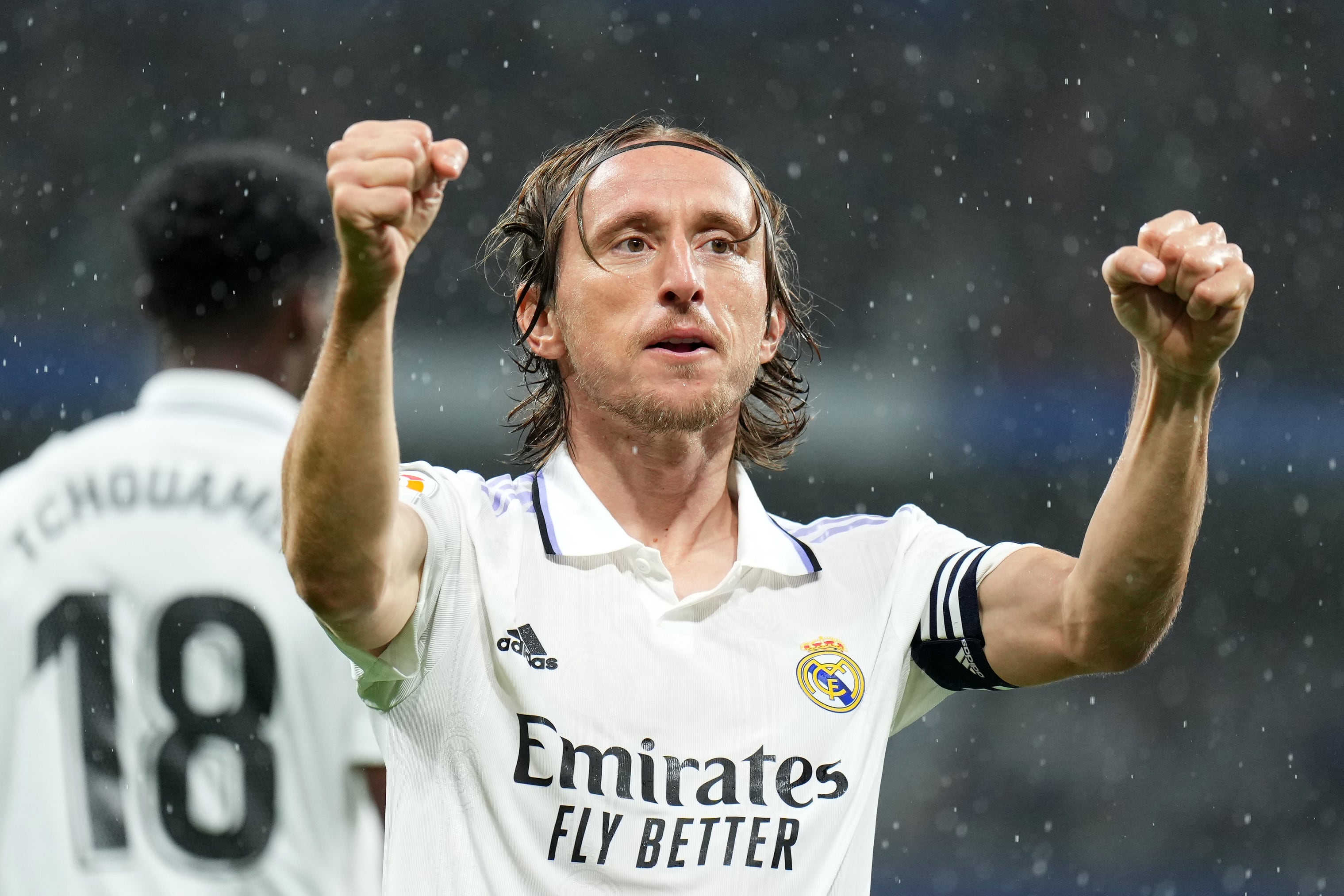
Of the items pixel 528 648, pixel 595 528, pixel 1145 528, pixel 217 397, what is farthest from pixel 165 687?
pixel 1145 528

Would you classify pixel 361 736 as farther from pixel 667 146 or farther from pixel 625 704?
pixel 667 146

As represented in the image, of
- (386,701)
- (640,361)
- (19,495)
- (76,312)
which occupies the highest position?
(76,312)

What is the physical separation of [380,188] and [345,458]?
31 cm

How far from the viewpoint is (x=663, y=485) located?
2.43 meters

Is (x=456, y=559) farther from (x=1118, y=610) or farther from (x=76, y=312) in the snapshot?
(x=76, y=312)

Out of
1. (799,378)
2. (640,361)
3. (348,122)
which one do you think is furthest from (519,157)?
(640,361)

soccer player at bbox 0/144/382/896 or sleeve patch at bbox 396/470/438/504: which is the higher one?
sleeve patch at bbox 396/470/438/504

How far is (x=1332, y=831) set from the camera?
23.1ft

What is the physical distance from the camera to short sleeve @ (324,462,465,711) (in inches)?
79.7

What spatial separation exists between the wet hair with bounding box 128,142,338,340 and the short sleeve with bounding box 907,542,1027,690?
1160mm

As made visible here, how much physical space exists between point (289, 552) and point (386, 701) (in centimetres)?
37

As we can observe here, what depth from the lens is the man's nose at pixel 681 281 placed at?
92.5 inches

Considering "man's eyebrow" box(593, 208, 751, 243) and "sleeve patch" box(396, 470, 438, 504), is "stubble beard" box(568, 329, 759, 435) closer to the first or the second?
"man's eyebrow" box(593, 208, 751, 243)

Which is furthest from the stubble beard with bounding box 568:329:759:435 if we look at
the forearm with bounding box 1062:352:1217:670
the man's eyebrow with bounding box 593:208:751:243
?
the forearm with bounding box 1062:352:1217:670
